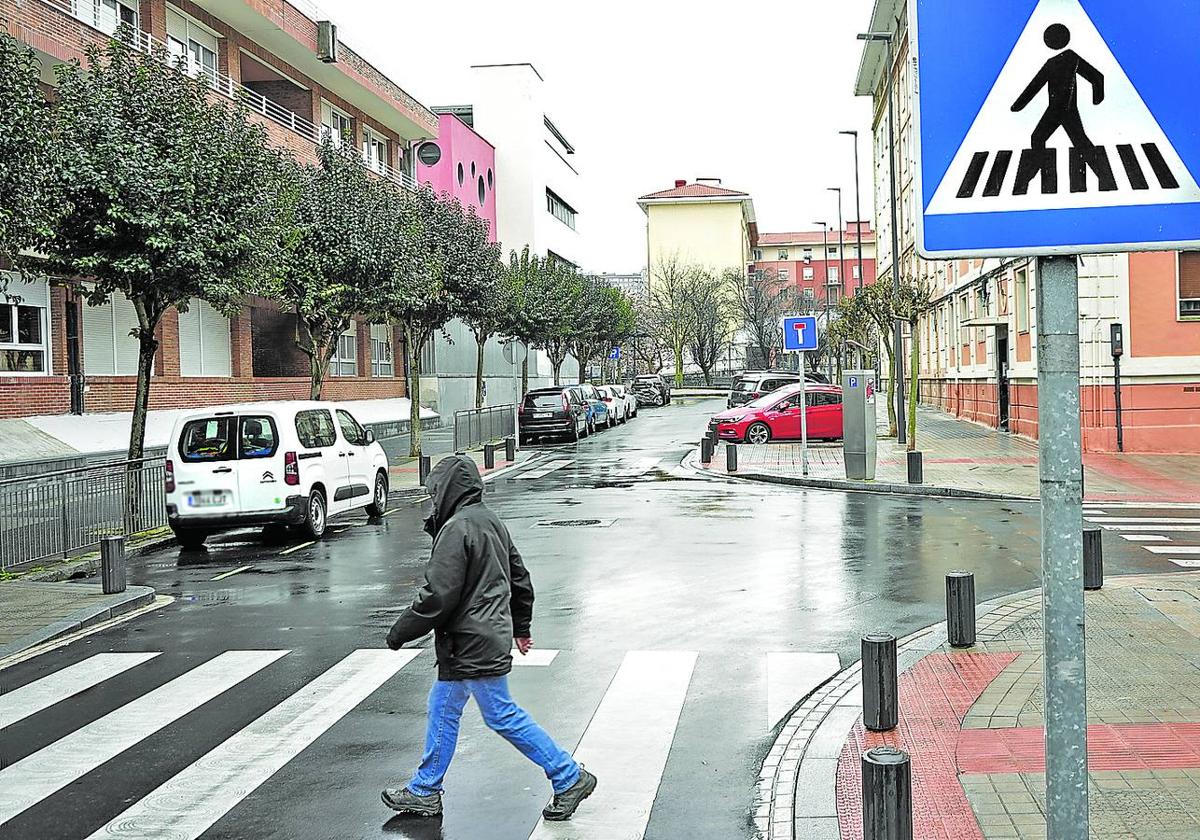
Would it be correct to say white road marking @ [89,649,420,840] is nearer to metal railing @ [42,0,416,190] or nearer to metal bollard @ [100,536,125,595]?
metal bollard @ [100,536,125,595]

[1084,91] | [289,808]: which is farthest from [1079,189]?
[289,808]

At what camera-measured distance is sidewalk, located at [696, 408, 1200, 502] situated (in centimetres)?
1944

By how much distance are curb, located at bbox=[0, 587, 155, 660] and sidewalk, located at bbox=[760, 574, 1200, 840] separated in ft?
20.6

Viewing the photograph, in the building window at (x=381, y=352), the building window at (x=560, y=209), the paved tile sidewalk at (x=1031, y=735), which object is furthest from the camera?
the building window at (x=560, y=209)

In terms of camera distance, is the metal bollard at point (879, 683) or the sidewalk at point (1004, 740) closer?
the sidewalk at point (1004, 740)

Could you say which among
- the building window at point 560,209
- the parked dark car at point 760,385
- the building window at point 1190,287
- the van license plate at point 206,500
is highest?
the building window at point 560,209

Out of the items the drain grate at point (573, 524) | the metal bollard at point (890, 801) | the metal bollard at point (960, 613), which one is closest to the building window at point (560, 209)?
the drain grate at point (573, 524)

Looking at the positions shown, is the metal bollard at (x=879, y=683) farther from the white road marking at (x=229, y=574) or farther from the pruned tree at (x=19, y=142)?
the pruned tree at (x=19, y=142)

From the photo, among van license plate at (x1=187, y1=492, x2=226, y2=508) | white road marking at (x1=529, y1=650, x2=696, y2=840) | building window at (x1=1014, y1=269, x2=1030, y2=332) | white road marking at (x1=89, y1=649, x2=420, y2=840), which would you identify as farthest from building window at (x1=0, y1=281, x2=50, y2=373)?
building window at (x1=1014, y1=269, x2=1030, y2=332)

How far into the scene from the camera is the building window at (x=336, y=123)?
3734 centimetres

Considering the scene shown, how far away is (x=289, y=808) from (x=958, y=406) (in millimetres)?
37812

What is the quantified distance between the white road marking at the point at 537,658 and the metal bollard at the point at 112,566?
15.4 ft

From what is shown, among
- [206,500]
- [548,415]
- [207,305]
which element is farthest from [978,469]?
[207,305]

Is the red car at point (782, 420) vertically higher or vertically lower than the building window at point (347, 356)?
lower
